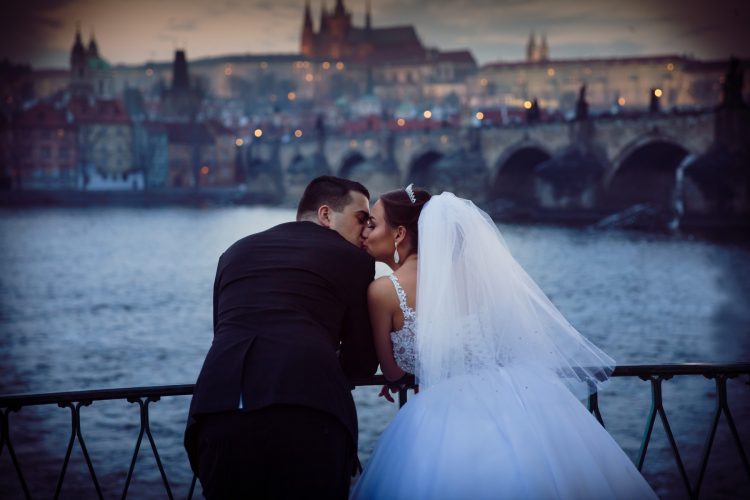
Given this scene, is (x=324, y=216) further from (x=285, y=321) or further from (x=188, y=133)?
(x=188, y=133)

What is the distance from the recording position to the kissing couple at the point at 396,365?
7.48 ft

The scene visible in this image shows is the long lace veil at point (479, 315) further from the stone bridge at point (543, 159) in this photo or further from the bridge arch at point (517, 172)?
the bridge arch at point (517, 172)

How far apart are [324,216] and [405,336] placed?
0.46 m

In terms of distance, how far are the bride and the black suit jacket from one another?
0.22 m

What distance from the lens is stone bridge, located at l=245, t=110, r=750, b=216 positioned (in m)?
41.8

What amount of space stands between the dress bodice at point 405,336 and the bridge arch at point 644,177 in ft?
141

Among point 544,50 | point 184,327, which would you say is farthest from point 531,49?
point 184,327

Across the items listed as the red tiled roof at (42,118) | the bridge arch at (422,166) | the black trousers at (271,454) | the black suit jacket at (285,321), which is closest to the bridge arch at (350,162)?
the bridge arch at (422,166)

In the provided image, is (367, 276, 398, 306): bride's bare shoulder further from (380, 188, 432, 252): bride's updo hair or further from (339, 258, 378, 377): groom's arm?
(380, 188, 432, 252): bride's updo hair

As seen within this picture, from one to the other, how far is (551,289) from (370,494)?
86.8ft

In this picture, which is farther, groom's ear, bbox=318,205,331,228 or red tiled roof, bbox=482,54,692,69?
red tiled roof, bbox=482,54,692,69

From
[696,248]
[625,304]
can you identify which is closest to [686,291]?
[625,304]

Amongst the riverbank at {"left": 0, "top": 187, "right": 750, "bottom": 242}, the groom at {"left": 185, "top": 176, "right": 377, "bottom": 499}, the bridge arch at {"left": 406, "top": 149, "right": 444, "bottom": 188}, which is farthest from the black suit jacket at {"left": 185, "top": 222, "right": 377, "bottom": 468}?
the bridge arch at {"left": 406, "top": 149, "right": 444, "bottom": 188}

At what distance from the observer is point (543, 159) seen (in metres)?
53.3
